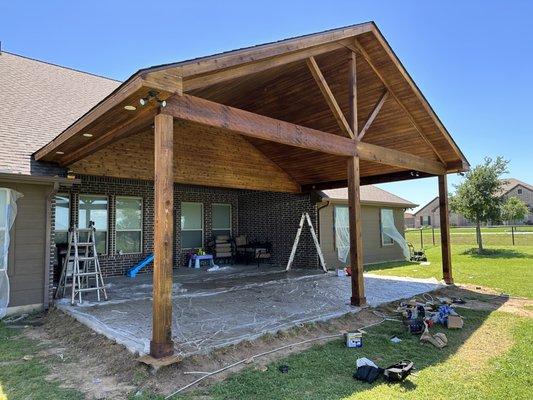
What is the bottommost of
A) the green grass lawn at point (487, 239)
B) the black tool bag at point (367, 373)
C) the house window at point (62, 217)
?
the black tool bag at point (367, 373)

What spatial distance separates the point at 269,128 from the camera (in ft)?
16.4

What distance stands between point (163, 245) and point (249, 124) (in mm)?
2004

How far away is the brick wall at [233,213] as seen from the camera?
936cm

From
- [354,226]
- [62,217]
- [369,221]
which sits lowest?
[354,226]

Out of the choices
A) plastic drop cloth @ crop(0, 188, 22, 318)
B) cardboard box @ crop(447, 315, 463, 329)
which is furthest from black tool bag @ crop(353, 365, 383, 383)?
plastic drop cloth @ crop(0, 188, 22, 318)

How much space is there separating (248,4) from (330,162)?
479cm

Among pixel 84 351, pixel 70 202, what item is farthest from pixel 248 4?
pixel 84 351

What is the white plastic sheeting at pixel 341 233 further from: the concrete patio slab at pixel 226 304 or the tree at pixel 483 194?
the tree at pixel 483 194

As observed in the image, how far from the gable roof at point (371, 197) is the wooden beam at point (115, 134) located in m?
7.03

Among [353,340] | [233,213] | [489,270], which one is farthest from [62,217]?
[489,270]

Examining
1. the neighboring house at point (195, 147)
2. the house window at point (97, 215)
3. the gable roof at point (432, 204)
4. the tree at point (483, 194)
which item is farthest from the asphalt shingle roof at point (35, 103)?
the gable roof at point (432, 204)

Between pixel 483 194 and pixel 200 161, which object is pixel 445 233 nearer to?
pixel 200 161

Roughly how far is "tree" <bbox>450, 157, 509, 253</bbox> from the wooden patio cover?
27.4ft

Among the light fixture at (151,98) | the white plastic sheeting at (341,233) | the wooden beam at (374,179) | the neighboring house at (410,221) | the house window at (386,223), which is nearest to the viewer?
the light fixture at (151,98)
